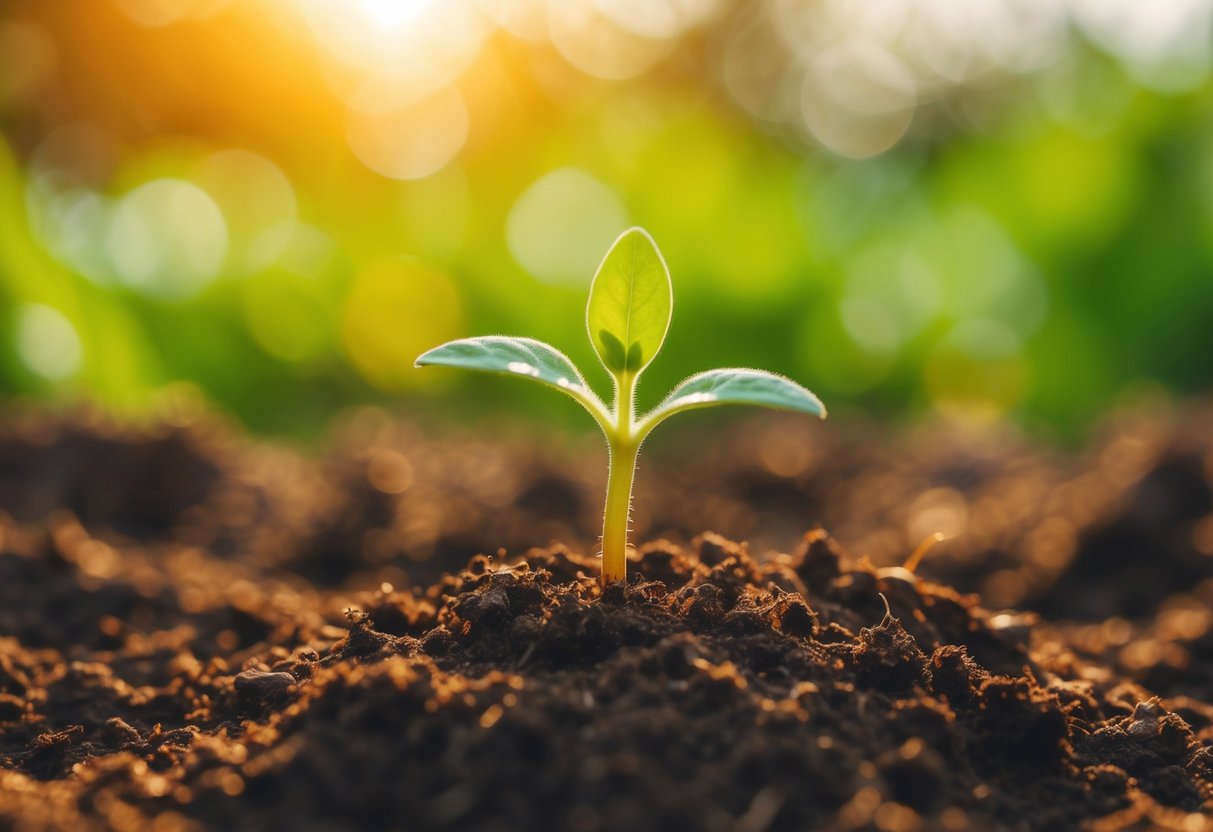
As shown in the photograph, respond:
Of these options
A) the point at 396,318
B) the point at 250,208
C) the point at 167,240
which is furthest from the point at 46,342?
the point at 250,208

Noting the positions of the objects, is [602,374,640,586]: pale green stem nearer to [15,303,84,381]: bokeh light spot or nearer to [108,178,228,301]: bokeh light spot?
[15,303,84,381]: bokeh light spot

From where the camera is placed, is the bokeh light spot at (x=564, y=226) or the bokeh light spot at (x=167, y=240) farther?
the bokeh light spot at (x=564, y=226)

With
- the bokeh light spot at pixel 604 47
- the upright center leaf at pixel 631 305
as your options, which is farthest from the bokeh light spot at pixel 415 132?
the upright center leaf at pixel 631 305

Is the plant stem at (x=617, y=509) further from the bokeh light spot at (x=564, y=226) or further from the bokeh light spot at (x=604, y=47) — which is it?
the bokeh light spot at (x=604, y=47)

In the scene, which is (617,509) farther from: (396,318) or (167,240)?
(167,240)

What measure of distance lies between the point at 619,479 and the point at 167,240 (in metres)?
4.87

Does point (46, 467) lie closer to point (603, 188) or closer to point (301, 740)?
point (301, 740)

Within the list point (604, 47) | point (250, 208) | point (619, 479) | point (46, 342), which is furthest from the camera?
point (604, 47)

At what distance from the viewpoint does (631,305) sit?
55.4 inches

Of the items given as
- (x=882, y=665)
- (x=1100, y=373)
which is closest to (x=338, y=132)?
(x=1100, y=373)

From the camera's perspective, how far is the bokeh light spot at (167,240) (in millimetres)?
5449

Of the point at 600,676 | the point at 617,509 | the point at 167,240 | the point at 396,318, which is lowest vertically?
the point at 600,676

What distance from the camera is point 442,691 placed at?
3.91ft

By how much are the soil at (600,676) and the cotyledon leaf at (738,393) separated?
0.90ft
